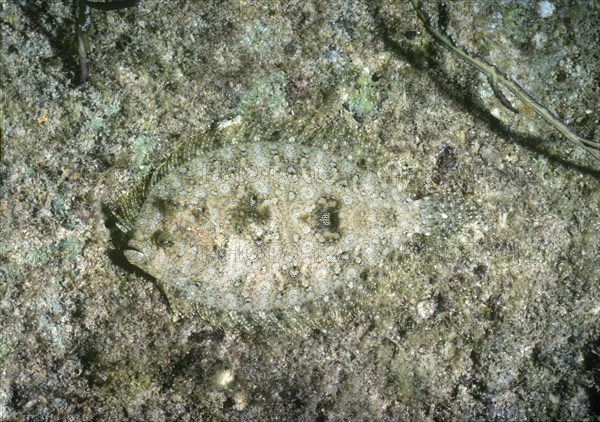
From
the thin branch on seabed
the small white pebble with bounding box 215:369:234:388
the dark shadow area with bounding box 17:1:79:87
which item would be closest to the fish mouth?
the small white pebble with bounding box 215:369:234:388

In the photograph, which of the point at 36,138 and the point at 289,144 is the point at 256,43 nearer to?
the point at 289,144

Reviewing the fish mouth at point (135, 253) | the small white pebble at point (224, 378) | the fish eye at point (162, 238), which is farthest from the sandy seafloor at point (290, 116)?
the fish eye at point (162, 238)

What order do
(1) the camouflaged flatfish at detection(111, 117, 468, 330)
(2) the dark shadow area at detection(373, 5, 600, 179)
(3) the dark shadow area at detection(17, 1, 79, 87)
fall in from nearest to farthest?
1. (1) the camouflaged flatfish at detection(111, 117, 468, 330)
2. (3) the dark shadow area at detection(17, 1, 79, 87)
3. (2) the dark shadow area at detection(373, 5, 600, 179)

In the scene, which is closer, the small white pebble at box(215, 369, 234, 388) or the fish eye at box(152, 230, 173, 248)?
the fish eye at box(152, 230, 173, 248)

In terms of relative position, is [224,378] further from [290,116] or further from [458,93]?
[458,93]

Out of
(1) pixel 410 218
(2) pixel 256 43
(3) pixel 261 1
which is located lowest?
(1) pixel 410 218

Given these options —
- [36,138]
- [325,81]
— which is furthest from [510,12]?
[36,138]

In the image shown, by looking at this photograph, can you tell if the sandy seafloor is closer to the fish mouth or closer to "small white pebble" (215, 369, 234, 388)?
"small white pebble" (215, 369, 234, 388)

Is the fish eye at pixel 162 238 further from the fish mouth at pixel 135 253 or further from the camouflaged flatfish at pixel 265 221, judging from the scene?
the fish mouth at pixel 135 253
